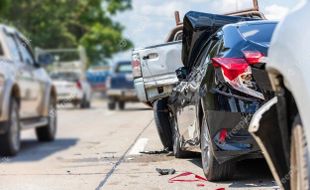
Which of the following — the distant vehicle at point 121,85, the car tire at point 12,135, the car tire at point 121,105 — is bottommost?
the car tire at point 121,105

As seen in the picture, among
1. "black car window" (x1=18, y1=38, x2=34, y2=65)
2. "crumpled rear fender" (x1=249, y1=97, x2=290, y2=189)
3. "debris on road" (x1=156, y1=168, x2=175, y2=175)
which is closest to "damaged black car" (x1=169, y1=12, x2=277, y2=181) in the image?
"debris on road" (x1=156, y1=168, x2=175, y2=175)

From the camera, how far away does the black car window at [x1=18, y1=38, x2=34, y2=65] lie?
1363cm

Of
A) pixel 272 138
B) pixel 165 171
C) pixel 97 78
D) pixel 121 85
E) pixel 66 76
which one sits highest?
pixel 272 138

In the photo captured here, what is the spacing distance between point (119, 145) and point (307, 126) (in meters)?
8.19

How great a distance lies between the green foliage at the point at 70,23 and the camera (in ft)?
146

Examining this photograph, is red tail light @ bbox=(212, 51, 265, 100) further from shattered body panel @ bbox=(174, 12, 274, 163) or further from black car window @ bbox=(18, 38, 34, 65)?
black car window @ bbox=(18, 38, 34, 65)

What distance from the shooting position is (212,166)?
24.7ft

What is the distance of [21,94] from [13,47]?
3.01 feet

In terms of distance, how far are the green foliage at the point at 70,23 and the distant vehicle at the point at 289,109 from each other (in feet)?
110

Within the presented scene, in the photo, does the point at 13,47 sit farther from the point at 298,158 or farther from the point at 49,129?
the point at 298,158

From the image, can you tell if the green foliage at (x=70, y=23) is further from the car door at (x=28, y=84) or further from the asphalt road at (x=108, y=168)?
the asphalt road at (x=108, y=168)

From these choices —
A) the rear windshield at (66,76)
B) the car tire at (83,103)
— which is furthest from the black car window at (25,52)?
the rear windshield at (66,76)

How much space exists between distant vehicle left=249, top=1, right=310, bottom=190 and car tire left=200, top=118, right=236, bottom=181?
7.56 feet

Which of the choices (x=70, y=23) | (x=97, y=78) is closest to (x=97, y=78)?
(x=97, y=78)
